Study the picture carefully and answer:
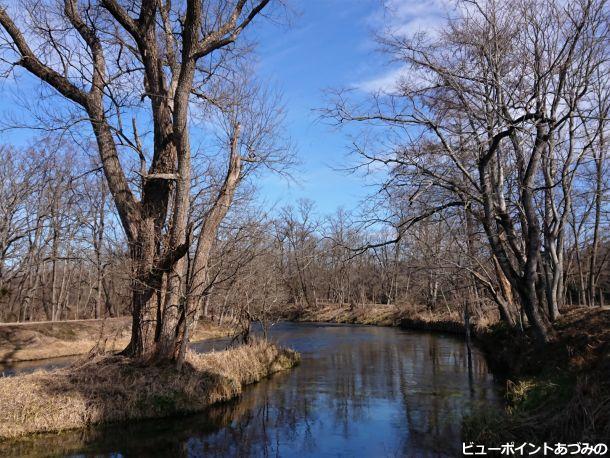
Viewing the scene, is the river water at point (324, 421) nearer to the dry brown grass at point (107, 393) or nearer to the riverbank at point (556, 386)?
the dry brown grass at point (107, 393)

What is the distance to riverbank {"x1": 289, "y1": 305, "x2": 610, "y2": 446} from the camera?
22.1 feet

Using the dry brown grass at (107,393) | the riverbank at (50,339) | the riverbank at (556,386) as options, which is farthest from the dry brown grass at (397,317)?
the riverbank at (50,339)

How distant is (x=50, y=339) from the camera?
79.4 feet

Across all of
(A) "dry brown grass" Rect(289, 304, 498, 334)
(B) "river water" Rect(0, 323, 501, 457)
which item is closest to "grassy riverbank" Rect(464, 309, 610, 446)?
(B) "river water" Rect(0, 323, 501, 457)

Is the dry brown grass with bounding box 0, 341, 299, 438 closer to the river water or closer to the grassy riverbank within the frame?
the river water

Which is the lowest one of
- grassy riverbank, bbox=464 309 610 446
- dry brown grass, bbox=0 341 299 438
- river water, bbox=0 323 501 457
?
river water, bbox=0 323 501 457

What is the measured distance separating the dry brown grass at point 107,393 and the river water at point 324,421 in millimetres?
339

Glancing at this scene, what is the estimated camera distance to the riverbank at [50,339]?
22.2m

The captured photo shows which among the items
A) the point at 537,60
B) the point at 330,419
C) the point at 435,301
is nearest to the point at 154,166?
the point at 330,419

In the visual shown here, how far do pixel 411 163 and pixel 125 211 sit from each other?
7394mm

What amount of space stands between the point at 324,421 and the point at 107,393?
16.3 ft

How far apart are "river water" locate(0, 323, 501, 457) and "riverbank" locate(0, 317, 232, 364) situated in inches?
401

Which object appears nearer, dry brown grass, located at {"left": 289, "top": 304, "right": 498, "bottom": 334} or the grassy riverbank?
the grassy riverbank

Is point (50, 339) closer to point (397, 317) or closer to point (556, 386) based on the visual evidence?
point (556, 386)
